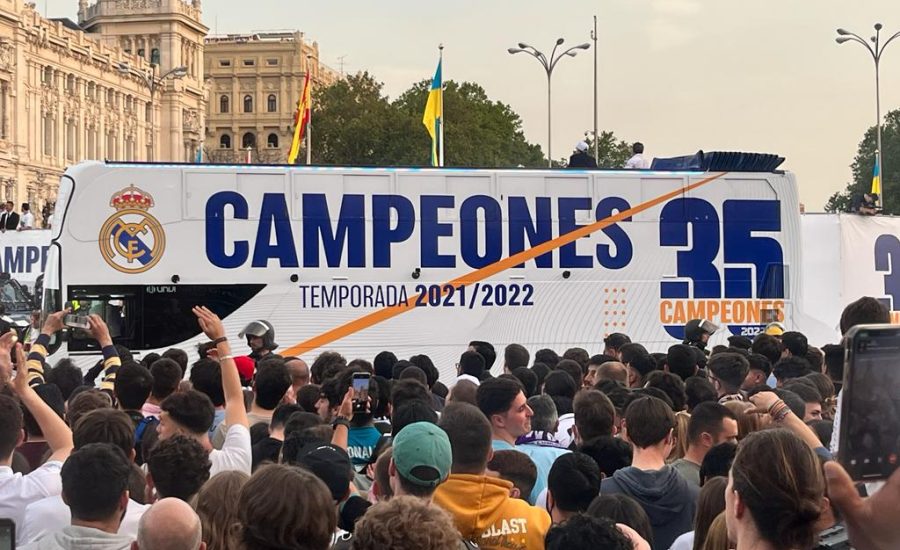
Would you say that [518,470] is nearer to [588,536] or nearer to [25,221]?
[588,536]

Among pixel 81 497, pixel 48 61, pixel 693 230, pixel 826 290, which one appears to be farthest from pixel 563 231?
pixel 48 61

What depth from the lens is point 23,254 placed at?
105ft

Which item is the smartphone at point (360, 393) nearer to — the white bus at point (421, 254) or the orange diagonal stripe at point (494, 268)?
the white bus at point (421, 254)

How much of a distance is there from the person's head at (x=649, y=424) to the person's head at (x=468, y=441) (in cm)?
103

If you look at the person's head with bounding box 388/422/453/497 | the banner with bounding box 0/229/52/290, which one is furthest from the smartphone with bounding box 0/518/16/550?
the banner with bounding box 0/229/52/290

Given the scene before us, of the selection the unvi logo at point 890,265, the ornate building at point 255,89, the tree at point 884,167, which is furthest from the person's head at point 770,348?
the ornate building at point 255,89

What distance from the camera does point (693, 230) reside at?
20641mm

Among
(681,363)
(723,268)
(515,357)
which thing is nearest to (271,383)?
(681,363)

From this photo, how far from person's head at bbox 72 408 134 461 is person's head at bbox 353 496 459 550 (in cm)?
231

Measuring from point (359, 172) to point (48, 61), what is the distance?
77040mm

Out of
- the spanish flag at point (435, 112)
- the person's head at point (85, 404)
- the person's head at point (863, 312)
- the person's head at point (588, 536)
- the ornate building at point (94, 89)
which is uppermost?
the ornate building at point (94, 89)

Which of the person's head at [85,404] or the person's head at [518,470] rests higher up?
the person's head at [85,404]

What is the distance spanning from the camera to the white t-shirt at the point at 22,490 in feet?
17.7

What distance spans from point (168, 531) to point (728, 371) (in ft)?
18.7
